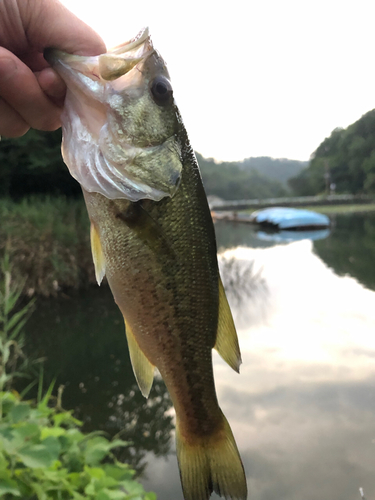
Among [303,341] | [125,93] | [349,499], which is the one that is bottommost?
[349,499]

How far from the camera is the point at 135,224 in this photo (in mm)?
1106

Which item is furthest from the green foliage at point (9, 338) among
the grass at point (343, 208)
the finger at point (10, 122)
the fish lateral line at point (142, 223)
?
the grass at point (343, 208)

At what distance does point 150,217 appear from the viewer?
1118 millimetres

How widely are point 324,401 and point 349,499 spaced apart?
135cm

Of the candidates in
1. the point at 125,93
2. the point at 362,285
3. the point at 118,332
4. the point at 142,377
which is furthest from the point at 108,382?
the point at 362,285

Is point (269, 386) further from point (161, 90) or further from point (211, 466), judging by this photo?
point (161, 90)

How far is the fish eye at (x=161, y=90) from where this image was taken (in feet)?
3.78

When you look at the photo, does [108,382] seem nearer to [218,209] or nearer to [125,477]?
[125,477]

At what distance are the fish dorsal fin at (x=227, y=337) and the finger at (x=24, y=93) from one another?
0.97m

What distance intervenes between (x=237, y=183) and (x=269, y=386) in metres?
42.6

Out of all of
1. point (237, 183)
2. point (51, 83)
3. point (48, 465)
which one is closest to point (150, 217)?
point (51, 83)

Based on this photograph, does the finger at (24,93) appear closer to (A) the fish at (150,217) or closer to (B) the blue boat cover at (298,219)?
(A) the fish at (150,217)

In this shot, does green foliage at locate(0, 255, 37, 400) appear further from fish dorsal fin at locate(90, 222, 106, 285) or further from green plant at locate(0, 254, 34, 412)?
fish dorsal fin at locate(90, 222, 106, 285)

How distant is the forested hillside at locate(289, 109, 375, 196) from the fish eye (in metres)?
8.94
